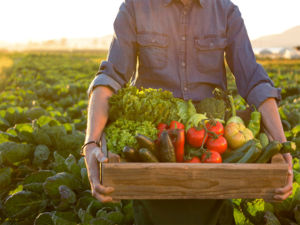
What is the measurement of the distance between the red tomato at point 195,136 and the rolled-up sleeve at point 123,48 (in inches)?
32.6

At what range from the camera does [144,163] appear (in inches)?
71.6

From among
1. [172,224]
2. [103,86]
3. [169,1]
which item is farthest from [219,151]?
[169,1]

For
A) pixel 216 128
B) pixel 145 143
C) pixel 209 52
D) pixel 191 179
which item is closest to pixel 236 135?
pixel 216 128

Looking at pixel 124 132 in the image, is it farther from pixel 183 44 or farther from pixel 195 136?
pixel 183 44

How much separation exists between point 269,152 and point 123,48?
5.20 ft

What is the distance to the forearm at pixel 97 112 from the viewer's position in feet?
7.53

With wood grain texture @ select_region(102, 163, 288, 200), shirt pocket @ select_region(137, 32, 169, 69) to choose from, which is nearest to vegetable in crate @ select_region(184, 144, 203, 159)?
wood grain texture @ select_region(102, 163, 288, 200)

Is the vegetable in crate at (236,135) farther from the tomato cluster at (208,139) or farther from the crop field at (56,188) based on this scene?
the crop field at (56,188)

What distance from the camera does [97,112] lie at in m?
2.37

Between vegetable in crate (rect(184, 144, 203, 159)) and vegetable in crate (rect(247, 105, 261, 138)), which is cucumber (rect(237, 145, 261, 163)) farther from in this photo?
vegetable in crate (rect(247, 105, 261, 138))

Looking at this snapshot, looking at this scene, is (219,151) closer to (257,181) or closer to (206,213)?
(257,181)

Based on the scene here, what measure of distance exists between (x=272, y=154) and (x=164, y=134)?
28.0 inches

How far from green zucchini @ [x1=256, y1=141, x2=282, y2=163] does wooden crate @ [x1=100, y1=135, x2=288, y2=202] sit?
48 mm

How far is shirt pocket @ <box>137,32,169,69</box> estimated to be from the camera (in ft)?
9.39
